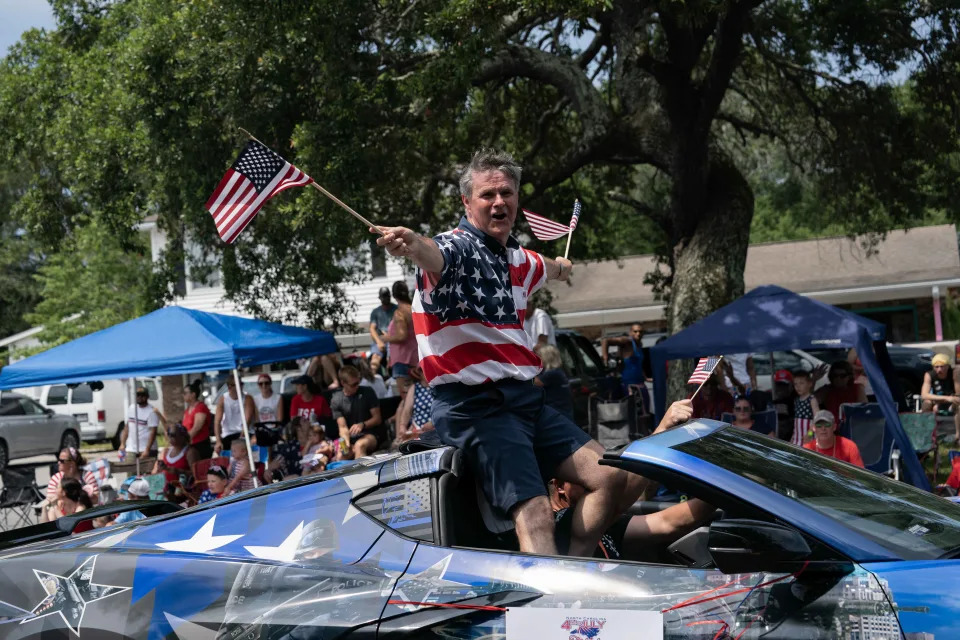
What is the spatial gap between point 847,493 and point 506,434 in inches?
44.3

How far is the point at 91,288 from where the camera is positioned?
106 ft

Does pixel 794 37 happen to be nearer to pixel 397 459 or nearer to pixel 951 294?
pixel 397 459

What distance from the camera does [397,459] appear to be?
3.42 m

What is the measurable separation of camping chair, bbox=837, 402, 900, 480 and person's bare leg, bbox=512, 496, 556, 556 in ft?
22.9

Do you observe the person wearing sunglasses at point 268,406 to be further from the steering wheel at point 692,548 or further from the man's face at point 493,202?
the steering wheel at point 692,548

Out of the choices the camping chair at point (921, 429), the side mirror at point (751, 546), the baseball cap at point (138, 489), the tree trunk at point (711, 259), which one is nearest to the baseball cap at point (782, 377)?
the tree trunk at point (711, 259)

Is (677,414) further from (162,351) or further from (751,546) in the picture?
(162,351)

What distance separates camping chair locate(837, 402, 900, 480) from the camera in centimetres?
935

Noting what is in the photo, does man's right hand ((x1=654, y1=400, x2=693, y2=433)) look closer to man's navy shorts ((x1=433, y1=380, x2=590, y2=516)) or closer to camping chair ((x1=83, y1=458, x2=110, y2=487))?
man's navy shorts ((x1=433, y1=380, x2=590, y2=516))

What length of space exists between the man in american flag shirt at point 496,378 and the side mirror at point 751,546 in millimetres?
693

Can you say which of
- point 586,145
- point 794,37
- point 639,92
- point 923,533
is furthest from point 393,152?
point 923,533

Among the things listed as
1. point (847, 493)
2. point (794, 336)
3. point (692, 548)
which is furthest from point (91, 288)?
point (847, 493)

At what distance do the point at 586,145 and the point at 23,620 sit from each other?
10539 millimetres

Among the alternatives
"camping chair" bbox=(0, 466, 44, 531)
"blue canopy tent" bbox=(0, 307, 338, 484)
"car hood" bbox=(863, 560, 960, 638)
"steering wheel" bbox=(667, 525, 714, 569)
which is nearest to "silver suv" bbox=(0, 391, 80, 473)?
"camping chair" bbox=(0, 466, 44, 531)
